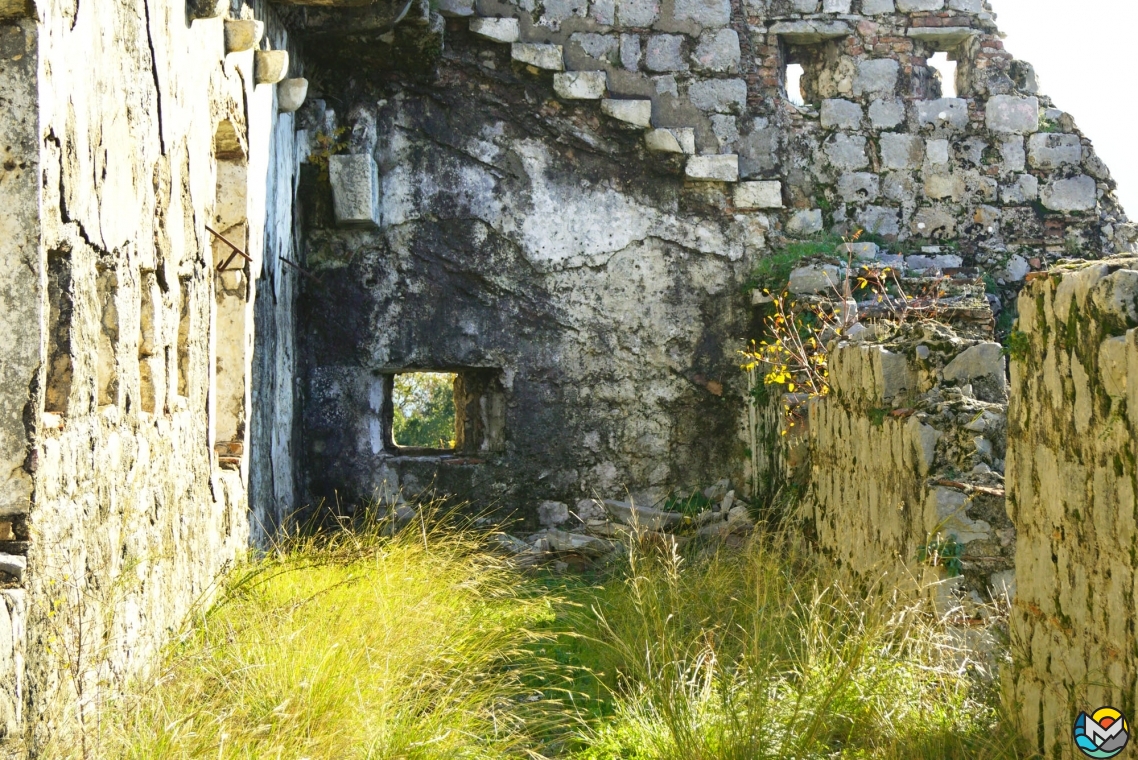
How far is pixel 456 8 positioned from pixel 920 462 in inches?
200

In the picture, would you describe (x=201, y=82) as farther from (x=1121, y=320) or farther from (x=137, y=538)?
(x=1121, y=320)

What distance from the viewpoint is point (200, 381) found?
199 inches

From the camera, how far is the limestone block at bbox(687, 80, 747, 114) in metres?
8.62

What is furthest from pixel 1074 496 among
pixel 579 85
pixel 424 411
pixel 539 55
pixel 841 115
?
pixel 424 411

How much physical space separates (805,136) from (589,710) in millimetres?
5733

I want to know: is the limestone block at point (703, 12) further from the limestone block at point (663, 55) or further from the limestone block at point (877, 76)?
the limestone block at point (877, 76)

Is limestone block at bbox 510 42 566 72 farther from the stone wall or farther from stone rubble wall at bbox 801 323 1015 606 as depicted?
stone rubble wall at bbox 801 323 1015 606

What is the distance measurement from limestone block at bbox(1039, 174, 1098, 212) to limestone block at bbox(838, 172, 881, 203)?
1291mm

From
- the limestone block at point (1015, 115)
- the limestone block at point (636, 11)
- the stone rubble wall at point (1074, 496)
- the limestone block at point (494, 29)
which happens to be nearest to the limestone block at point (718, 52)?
the limestone block at point (636, 11)

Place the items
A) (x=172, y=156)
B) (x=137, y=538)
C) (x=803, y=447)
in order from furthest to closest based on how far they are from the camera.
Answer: (x=803, y=447)
(x=172, y=156)
(x=137, y=538)

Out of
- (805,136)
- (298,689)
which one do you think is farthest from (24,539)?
(805,136)

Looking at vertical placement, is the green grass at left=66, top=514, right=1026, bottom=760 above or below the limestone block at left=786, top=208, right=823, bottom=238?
below

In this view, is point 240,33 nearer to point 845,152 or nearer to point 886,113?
point 845,152

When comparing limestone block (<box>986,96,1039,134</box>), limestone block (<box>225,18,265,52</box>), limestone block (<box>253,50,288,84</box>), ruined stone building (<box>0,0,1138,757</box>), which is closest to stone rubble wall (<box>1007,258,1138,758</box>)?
ruined stone building (<box>0,0,1138,757</box>)
